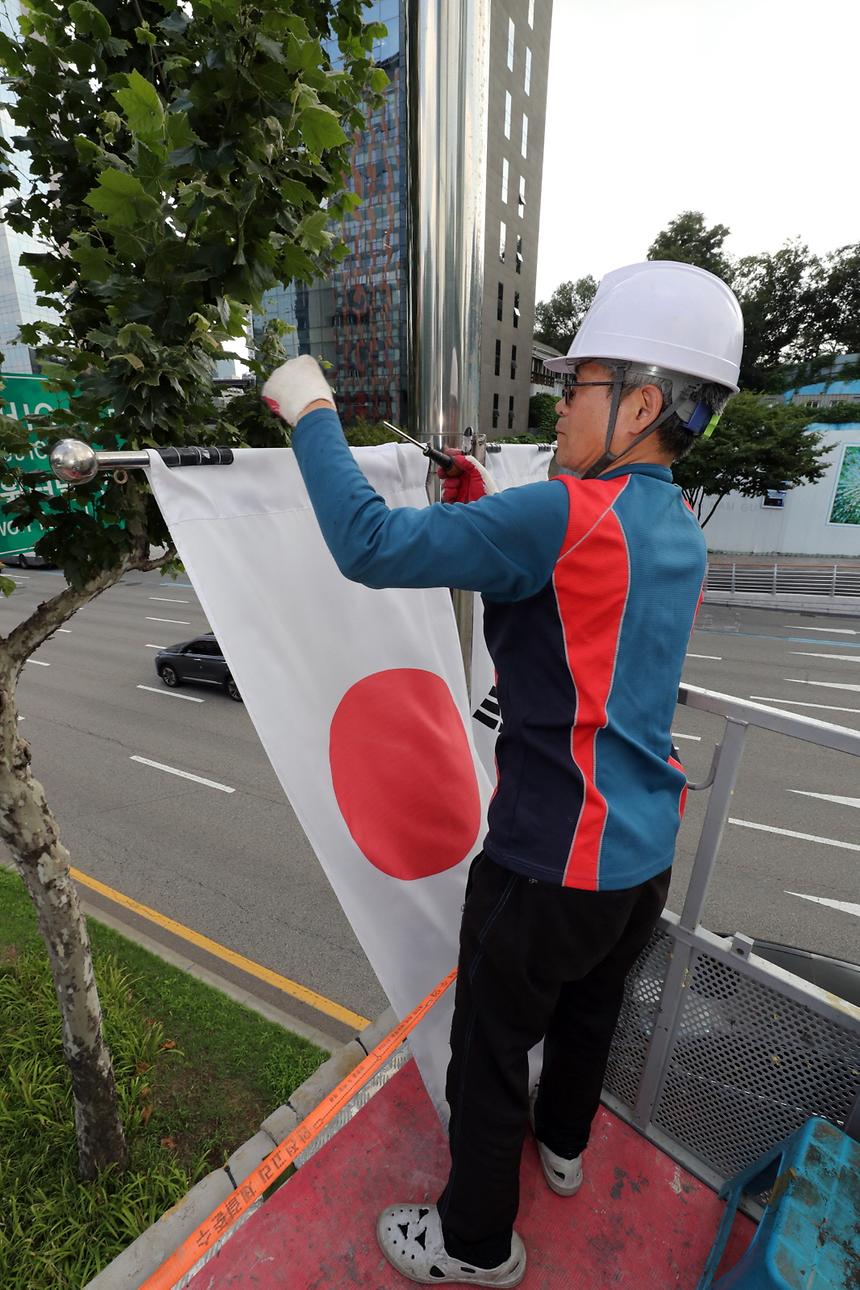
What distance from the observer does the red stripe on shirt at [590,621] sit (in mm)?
1363

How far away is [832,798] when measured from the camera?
8.03m

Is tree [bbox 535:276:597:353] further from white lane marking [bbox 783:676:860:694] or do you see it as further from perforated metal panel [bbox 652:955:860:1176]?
perforated metal panel [bbox 652:955:860:1176]

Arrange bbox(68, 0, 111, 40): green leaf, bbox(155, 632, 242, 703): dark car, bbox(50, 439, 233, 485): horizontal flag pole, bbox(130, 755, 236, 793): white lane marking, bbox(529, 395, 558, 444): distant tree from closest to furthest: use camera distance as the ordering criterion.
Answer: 1. bbox(50, 439, 233, 485): horizontal flag pole
2. bbox(68, 0, 111, 40): green leaf
3. bbox(130, 755, 236, 793): white lane marking
4. bbox(155, 632, 242, 703): dark car
5. bbox(529, 395, 558, 444): distant tree

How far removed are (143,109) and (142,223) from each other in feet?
0.78

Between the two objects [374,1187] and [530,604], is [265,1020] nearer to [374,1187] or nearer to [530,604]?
[374,1187]

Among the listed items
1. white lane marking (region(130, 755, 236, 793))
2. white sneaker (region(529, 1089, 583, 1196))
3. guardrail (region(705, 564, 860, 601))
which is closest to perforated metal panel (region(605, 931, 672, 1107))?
white sneaker (region(529, 1089, 583, 1196))

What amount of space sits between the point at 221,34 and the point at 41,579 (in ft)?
97.5

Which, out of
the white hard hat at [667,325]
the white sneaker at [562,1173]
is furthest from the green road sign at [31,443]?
the white sneaker at [562,1173]

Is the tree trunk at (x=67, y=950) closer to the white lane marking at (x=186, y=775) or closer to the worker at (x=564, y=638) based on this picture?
the worker at (x=564, y=638)

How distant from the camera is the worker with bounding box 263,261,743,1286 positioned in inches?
52.6

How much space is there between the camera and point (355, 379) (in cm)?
3959

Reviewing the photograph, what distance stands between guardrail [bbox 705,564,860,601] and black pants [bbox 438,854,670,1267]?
739 inches

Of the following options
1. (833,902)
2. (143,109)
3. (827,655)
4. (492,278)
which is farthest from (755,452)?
(492,278)

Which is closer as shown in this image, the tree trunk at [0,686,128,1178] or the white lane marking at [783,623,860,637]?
the tree trunk at [0,686,128,1178]
